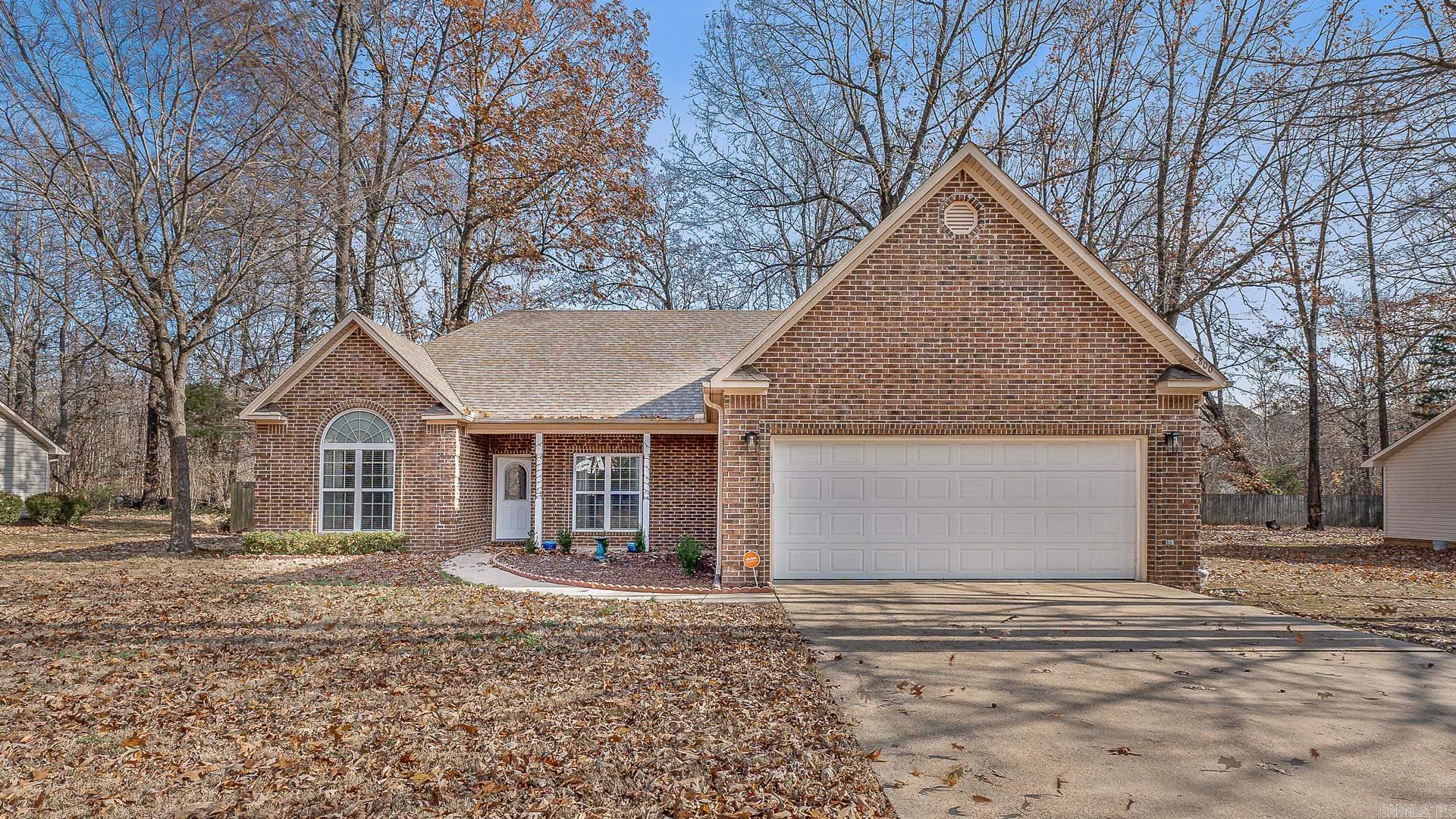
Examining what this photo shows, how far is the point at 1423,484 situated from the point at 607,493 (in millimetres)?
19921

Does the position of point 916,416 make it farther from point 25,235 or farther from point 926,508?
point 25,235

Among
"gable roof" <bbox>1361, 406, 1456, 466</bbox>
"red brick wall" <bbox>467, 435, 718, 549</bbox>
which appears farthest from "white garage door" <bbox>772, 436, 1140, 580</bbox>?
"gable roof" <bbox>1361, 406, 1456, 466</bbox>

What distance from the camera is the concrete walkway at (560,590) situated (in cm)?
1047

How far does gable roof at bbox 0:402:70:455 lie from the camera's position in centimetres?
2445

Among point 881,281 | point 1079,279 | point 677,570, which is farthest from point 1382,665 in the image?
point 677,570

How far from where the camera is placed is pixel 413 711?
5.71 meters

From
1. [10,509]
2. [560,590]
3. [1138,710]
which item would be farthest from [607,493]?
[10,509]

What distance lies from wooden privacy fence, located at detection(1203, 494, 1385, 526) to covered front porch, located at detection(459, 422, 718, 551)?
21.2m

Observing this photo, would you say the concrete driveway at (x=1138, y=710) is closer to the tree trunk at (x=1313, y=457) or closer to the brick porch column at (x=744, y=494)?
the brick porch column at (x=744, y=494)

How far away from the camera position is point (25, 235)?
1054 inches

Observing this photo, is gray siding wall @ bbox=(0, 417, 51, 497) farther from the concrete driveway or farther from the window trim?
the concrete driveway

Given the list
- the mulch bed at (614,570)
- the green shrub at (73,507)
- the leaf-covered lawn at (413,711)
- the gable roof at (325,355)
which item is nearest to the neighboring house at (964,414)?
the mulch bed at (614,570)

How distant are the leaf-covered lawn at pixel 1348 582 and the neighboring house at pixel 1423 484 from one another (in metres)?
0.64

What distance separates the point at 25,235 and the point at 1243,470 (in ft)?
136
